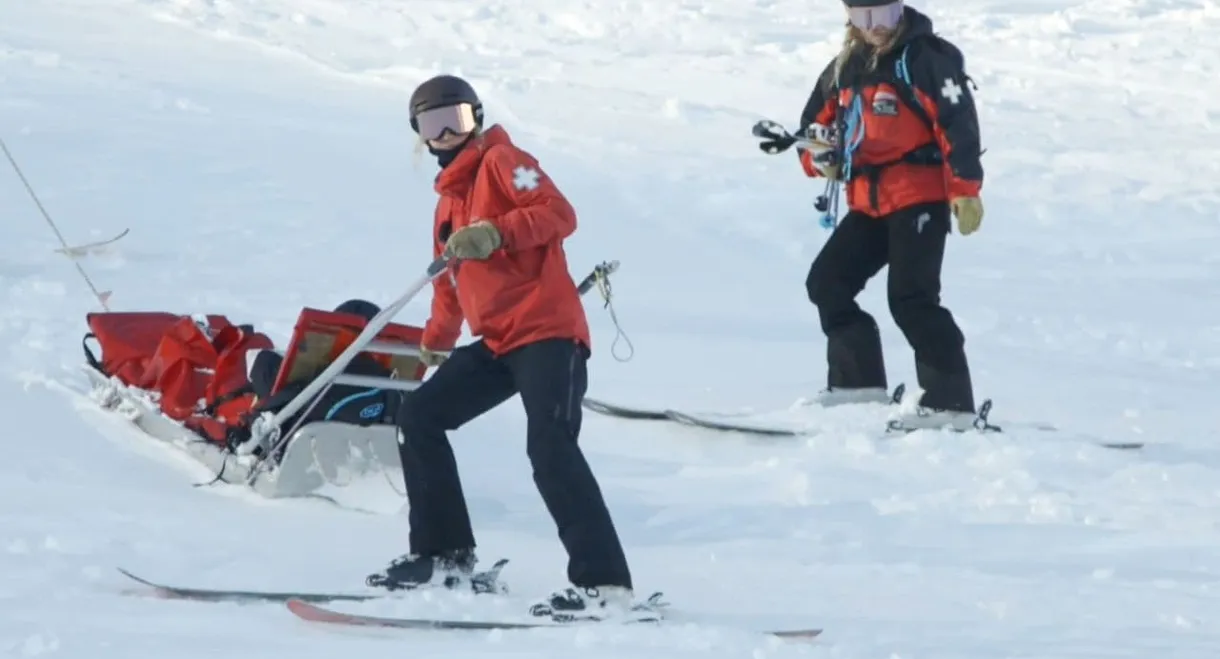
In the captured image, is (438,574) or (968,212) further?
(968,212)

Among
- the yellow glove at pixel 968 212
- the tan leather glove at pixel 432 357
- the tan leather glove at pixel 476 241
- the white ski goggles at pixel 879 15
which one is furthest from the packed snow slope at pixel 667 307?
the white ski goggles at pixel 879 15

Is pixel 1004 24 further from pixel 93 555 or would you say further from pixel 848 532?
pixel 93 555

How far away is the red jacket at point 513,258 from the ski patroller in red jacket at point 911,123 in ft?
7.56

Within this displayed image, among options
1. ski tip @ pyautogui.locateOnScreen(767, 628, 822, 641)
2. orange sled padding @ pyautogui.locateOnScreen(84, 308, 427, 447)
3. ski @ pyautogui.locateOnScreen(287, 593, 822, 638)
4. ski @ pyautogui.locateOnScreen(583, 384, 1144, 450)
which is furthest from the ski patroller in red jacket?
ski @ pyautogui.locateOnScreen(287, 593, 822, 638)

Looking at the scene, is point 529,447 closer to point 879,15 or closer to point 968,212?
point 968,212

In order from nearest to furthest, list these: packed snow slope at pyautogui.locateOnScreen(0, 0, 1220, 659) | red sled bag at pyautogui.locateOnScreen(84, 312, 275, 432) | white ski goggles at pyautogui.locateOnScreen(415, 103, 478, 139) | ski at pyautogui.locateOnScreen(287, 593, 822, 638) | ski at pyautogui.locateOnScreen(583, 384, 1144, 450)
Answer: ski at pyautogui.locateOnScreen(287, 593, 822, 638), white ski goggles at pyautogui.locateOnScreen(415, 103, 478, 139), packed snow slope at pyautogui.locateOnScreen(0, 0, 1220, 659), red sled bag at pyautogui.locateOnScreen(84, 312, 275, 432), ski at pyautogui.locateOnScreen(583, 384, 1144, 450)

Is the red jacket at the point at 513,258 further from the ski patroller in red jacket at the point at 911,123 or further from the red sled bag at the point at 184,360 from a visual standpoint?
the ski patroller in red jacket at the point at 911,123

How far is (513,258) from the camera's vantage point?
4.37 metres

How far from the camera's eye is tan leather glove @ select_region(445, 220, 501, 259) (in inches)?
165

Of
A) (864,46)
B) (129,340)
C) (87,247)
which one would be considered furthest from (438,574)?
(87,247)

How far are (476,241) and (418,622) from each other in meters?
0.87

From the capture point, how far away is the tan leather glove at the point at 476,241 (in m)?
4.19

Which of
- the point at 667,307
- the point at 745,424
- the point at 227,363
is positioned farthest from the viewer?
the point at 667,307

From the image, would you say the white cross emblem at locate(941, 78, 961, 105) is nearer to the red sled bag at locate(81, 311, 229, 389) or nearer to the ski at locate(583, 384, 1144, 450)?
the ski at locate(583, 384, 1144, 450)
